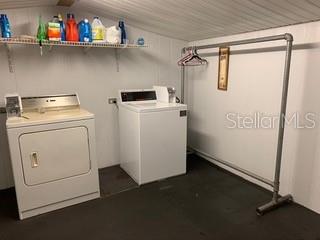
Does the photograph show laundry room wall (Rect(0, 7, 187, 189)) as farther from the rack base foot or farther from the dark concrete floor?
the rack base foot

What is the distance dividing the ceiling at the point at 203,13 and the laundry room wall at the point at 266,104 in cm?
19

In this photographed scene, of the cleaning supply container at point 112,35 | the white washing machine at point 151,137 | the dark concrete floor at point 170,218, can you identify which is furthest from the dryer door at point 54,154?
the cleaning supply container at point 112,35

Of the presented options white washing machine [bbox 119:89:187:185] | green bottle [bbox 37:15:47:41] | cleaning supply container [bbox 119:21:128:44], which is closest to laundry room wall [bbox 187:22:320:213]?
white washing machine [bbox 119:89:187:185]

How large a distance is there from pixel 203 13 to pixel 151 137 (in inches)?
55.8

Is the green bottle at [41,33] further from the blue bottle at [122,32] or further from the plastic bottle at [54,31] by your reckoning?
the blue bottle at [122,32]

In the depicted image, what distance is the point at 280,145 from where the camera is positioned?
2287mm

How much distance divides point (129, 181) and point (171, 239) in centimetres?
111

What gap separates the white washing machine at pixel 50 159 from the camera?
2.14m

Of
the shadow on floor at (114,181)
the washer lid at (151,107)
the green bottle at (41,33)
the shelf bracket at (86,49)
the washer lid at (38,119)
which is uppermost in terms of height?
the green bottle at (41,33)

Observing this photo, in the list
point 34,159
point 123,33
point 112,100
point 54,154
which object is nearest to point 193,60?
point 123,33

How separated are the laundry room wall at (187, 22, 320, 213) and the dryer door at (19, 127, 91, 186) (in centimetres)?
179

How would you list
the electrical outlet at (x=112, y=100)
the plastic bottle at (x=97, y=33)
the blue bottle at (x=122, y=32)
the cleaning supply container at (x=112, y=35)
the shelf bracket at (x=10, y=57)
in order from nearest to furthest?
the shelf bracket at (x=10, y=57) → the plastic bottle at (x=97, y=33) → the cleaning supply container at (x=112, y=35) → the blue bottle at (x=122, y=32) → the electrical outlet at (x=112, y=100)

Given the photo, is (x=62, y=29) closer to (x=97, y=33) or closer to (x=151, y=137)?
(x=97, y=33)

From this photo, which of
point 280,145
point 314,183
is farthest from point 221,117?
point 314,183
